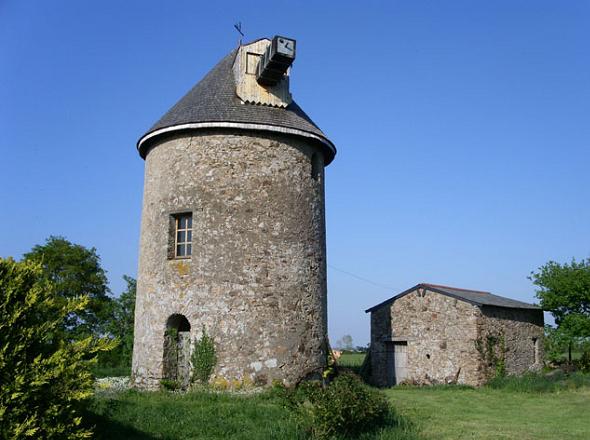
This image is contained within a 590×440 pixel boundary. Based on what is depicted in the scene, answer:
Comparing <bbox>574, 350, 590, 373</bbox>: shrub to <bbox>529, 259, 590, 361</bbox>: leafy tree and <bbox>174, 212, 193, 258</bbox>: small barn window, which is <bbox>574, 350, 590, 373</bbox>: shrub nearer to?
<bbox>529, 259, 590, 361</bbox>: leafy tree

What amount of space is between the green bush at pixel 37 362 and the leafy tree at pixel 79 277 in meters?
23.7

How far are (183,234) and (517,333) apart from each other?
13214 mm

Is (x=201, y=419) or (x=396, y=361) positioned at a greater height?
(x=396, y=361)

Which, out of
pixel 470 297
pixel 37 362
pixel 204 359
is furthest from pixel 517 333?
pixel 37 362

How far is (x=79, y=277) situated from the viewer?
3012cm

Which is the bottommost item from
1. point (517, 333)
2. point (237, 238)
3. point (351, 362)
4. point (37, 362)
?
point (351, 362)

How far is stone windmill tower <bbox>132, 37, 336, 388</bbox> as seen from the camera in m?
13.4

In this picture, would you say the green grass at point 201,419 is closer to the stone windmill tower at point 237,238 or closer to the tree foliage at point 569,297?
the stone windmill tower at point 237,238

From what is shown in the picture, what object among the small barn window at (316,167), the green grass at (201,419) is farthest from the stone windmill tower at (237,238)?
the green grass at (201,419)

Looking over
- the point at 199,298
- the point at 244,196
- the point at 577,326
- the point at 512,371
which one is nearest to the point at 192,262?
the point at 199,298

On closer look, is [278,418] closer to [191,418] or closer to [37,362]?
[191,418]

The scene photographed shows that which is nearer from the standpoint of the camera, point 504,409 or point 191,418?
point 191,418

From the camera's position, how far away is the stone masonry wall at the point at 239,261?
13.4 meters

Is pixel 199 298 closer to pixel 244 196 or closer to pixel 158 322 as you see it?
pixel 158 322
